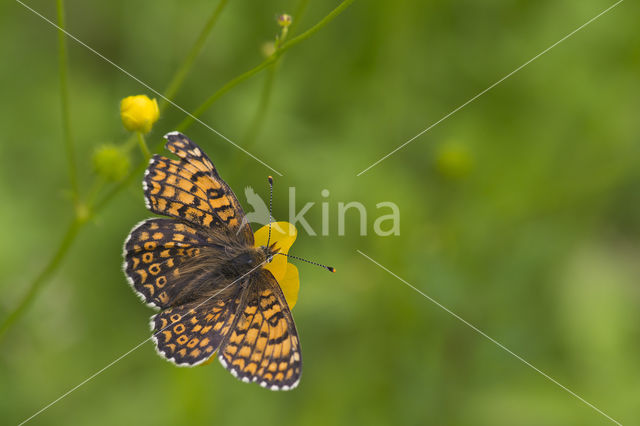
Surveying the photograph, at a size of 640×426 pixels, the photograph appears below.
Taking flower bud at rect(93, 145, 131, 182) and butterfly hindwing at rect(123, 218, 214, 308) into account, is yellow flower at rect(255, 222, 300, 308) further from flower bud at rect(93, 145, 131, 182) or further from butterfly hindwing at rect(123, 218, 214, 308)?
flower bud at rect(93, 145, 131, 182)

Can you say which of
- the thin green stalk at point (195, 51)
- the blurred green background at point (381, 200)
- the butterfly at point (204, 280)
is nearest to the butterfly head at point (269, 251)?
the butterfly at point (204, 280)

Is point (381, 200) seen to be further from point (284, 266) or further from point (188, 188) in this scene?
point (188, 188)

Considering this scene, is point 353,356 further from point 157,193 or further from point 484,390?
point 157,193

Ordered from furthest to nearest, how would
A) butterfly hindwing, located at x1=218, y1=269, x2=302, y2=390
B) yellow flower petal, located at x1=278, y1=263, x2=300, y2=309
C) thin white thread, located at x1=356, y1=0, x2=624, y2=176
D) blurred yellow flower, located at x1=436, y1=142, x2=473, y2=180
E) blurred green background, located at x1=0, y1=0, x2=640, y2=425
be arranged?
thin white thread, located at x1=356, y1=0, x2=624, y2=176, blurred yellow flower, located at x1=436, y1=142, x2=473, y2=180, blurred green background, located at x1=0, y1=0, x2=640, y2=425, yellow flower petal, located at x1=278, y1=263, x2=300, y2=309, butterfly hindwing, located at x1=218, y1=269, x2=302, y2=390

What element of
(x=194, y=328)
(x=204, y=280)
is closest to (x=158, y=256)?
(x=204, y=280)

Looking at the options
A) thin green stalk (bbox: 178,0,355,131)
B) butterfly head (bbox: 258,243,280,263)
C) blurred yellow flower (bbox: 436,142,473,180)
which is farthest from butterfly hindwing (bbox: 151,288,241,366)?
blurred yellow flower (bbox: 436,142,473,180)

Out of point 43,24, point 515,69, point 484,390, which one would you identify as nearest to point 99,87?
point 43,24

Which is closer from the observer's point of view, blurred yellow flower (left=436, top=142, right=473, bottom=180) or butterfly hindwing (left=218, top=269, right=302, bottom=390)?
butterfly hindwing (left=218, top=269, right=302, bottom=390)
